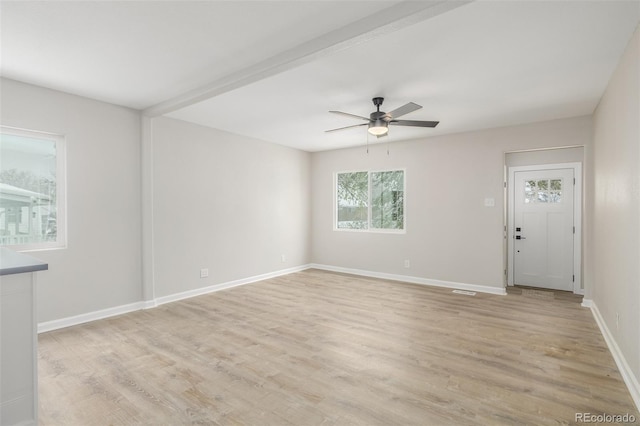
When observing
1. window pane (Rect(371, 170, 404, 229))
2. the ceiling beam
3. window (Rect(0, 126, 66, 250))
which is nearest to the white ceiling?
the ceiling beam

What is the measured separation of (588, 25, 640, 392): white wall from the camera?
2.26m

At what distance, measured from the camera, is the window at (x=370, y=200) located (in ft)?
20.1

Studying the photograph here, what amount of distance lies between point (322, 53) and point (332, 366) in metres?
2.51

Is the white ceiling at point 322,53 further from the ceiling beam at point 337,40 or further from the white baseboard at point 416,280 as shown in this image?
the white baseboard at point 416,280

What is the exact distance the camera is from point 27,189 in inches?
137

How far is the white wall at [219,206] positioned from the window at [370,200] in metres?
0.92

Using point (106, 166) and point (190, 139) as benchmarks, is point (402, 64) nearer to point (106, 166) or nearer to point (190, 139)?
point (190, 139)

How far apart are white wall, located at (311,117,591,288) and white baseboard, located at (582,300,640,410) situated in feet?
5.40

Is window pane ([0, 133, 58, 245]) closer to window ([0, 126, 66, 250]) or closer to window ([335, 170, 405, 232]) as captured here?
window ([0, 126, 66, 250])

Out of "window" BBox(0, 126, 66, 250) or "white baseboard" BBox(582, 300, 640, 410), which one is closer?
"white baseboard" BBox(582, 300, 640, 410)

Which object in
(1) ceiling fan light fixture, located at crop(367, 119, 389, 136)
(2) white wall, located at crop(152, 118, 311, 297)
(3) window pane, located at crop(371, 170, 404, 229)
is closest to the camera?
(1) ceiling fan light fixture, located at crop(367, 119, 389, 136)

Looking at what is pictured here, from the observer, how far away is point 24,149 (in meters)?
3.45

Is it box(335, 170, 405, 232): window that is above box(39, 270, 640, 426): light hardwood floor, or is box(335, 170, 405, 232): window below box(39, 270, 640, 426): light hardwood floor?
above

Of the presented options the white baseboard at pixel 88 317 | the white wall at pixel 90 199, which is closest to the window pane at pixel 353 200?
the white wall at pixel 90 199
